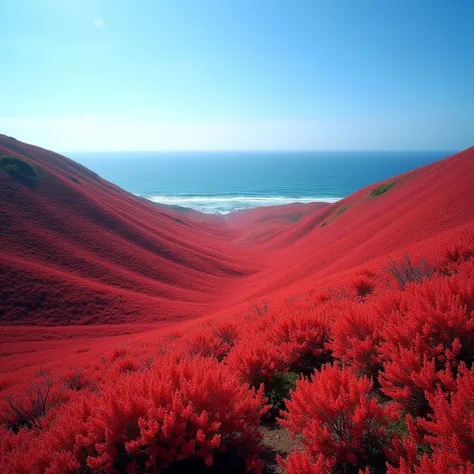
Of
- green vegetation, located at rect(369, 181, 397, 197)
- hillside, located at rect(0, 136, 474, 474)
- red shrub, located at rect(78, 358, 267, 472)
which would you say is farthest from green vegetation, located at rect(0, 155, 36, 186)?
red shrub, located at rect(78, 358, 267, 472)

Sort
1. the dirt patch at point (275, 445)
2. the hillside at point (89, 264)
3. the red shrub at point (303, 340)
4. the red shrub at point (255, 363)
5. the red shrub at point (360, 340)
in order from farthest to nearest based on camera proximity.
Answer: the hillside at point (89, 264)
the red shrub at point (303, 340)
the red shrub at point (255, 363)
the red shrub at point (360, 340)
the dirt patch at point (275, 445)

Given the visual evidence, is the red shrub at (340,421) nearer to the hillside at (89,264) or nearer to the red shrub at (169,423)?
the red shrub at (169,423)

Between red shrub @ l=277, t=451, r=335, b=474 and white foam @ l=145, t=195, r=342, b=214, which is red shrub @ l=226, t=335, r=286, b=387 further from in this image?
white foam @ l=145, t=195, r=342, b=214

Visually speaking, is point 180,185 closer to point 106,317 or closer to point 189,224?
point 189,224

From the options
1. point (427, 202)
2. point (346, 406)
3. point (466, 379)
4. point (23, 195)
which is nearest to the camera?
point (466, 379)

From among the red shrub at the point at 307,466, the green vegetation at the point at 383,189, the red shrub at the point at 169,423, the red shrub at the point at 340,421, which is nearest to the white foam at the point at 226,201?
the green vegetation at the point at 383,189

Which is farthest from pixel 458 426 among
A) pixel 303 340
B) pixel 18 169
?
pixel 18 169

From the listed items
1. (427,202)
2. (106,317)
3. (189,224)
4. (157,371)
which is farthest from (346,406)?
(189,224)
